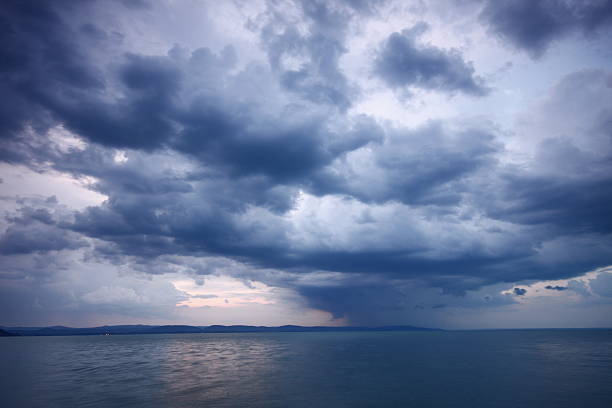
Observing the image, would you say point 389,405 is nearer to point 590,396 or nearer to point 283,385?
point 283,385

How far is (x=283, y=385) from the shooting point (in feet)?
160

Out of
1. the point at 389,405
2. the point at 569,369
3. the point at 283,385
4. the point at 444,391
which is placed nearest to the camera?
the point at 389,405

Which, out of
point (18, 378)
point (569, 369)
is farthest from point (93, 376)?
point (569, 369)

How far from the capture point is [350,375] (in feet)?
189

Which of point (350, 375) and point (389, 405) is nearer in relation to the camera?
point (389, 405)

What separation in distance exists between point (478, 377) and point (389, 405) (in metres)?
26.8

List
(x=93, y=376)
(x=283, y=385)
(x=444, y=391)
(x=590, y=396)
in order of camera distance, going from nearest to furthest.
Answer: (x=590, y=396), (x=444, y=391), (x=283, y=385), (x=93, y=376)

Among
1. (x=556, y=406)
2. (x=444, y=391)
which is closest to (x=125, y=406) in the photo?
(x=444, y=391)

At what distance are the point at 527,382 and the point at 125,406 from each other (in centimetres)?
5502

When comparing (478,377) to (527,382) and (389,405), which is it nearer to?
(527,382)

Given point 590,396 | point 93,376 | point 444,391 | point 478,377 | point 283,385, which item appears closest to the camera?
point 590,396

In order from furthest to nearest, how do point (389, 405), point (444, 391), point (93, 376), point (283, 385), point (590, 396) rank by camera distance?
point (93, 376), point (283, 385), point (444, 391), point (590, 396), point (389, 405)

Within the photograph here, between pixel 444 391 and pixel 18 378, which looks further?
pixel 18 378

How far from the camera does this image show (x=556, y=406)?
36.9m
